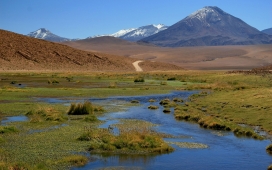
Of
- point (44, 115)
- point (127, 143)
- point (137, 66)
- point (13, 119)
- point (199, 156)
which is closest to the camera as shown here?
point (199, 156)

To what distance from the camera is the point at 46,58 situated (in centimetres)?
Result: 12369

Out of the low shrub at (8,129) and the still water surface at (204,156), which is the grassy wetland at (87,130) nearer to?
the low shrub at (8,129)

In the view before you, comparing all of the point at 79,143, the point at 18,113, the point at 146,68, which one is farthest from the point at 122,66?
the point at 79,143

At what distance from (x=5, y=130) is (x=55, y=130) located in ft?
8.49

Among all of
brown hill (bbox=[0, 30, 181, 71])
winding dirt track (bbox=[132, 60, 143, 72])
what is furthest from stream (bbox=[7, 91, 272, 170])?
winding dirt track (bbox=[132, 60, 143, 72])

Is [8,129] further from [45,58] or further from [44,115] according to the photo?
[45,58]

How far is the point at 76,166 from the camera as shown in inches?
634

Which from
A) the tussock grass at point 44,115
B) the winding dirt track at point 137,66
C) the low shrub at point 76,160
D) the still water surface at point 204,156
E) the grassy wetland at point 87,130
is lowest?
the still water surface at point 204,156

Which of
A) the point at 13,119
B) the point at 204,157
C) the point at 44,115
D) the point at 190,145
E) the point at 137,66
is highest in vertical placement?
the point at 137,66

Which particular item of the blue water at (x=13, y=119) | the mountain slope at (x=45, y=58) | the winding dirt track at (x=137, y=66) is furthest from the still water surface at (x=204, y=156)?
the winding dirt track at (x=137, y=66)

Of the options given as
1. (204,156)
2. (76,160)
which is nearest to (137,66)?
(204,156)

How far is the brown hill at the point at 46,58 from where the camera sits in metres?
116

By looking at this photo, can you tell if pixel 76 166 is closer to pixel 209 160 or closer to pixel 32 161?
pixel 32 161

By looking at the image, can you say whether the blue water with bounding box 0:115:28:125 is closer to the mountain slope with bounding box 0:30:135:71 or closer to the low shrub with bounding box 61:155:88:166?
the low shrub with bounding box 61:155:88:166
